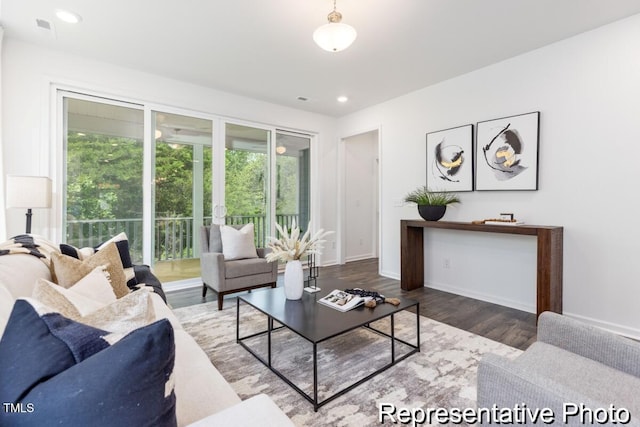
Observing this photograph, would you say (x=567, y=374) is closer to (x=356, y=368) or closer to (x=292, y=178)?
(x=356, y=368)

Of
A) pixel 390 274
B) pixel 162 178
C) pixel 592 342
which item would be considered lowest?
pixel 390 274

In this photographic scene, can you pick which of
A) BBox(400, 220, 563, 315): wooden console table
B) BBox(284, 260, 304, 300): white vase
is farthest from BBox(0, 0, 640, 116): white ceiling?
BBox(284, 260, 304, 300): white vase

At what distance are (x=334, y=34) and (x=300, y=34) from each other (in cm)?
78

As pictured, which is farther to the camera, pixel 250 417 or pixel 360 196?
pixel 360 196

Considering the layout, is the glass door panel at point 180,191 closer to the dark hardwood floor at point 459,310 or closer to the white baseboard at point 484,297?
the dark hardwood floor at point 459,310

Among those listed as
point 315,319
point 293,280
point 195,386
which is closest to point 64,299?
point 195,386

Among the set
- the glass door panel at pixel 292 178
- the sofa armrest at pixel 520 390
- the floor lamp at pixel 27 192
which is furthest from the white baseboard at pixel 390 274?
the floor lamp at pixel 27 192

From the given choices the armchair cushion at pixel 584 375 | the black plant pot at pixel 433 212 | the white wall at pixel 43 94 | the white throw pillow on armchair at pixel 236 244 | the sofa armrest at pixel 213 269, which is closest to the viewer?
the armchair cushion at pixel 584 375

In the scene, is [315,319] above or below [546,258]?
below

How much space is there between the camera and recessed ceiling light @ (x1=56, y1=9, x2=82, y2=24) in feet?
8.17

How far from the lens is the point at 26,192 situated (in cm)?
256

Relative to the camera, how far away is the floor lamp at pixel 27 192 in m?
2.53

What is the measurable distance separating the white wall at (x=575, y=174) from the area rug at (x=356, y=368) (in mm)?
1154

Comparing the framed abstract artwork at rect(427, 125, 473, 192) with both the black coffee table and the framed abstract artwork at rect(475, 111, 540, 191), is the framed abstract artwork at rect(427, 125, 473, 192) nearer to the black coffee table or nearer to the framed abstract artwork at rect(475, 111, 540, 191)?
the framed abstract artwork at rect(475, 111, 540, 191)
